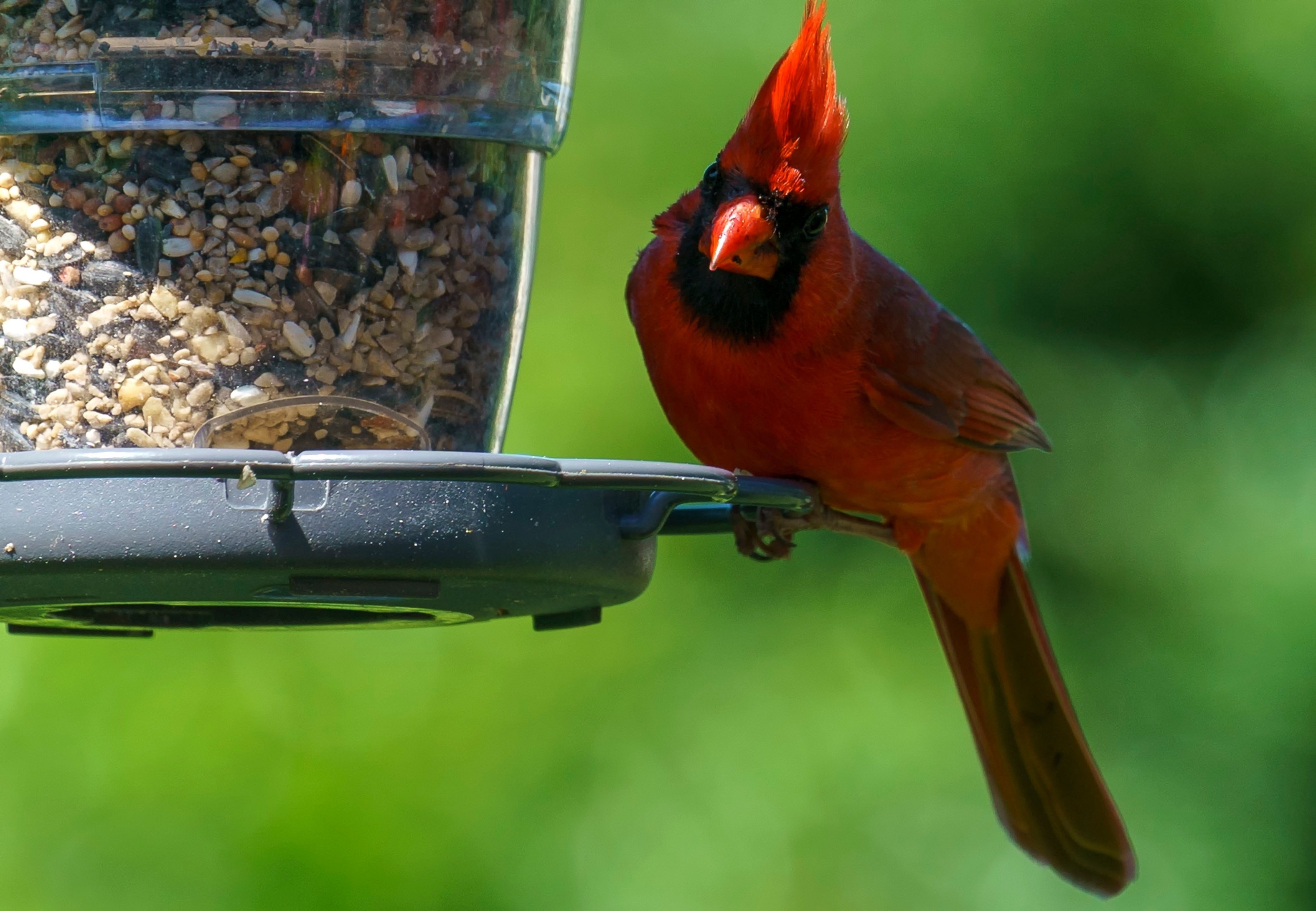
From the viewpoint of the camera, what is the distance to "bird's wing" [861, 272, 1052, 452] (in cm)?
259

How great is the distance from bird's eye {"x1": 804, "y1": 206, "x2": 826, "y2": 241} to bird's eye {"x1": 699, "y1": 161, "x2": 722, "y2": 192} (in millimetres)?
138

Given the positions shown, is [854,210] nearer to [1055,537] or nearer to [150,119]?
[1055,537]

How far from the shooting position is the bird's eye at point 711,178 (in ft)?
7.30

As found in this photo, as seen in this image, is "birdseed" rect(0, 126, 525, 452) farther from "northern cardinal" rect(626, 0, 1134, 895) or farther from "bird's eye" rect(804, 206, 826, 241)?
"bird's eye" rect(804, 206, 826, 241)

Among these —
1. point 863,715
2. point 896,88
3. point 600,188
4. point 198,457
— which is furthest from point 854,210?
point 198,457

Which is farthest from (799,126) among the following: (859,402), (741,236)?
(859,402)

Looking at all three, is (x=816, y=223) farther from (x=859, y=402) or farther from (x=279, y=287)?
(x=279, y=287)

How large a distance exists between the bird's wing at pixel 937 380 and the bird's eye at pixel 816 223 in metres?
0.35

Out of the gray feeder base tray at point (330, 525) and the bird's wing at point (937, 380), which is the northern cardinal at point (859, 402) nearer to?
the bird's wing at point (937, 380)

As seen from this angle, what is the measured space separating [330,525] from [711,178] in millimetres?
896

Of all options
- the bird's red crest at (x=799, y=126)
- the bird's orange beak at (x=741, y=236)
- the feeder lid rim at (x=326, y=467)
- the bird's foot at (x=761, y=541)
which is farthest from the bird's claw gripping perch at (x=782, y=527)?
the feeder lid rim at (x=326, y=467)

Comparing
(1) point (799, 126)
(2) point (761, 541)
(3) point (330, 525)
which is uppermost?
(1) point (799, 126)

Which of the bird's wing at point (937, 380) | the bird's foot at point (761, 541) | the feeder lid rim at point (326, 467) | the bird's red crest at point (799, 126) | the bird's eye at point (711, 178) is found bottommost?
the bird's foot at point (761, 541)

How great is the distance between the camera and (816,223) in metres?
2.23
